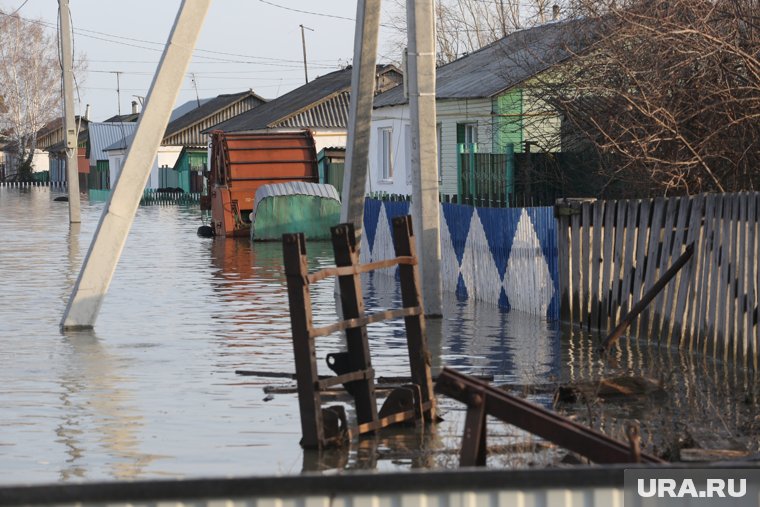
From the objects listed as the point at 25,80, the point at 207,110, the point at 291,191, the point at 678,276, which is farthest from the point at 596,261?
the point at 25,80

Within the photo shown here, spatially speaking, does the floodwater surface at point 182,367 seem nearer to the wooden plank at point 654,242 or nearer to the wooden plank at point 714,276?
the wooden plank at point 654,242

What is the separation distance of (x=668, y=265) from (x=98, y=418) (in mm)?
5434

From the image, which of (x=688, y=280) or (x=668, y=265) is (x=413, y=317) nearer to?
(x=688, y=280)

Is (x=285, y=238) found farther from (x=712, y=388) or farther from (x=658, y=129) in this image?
(x=658, y=129)

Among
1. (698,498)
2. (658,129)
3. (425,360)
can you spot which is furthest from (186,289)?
(698,498)

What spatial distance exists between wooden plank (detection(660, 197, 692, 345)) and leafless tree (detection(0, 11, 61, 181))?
9506cm

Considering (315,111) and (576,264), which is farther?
(315,111)

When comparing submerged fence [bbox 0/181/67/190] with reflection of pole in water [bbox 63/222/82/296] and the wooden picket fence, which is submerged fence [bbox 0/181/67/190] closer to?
reflection of pole in water [bbox 63/222/82/296]

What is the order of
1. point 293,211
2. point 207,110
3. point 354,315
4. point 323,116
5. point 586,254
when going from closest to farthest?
1. point 354,315
2. point 586,254
3. point 293,211
4. point 323,116
5. point 207,110

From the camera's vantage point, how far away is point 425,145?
15203mm

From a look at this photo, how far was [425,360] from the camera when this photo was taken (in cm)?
921

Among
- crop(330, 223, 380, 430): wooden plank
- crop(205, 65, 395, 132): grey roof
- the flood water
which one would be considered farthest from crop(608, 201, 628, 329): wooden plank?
crop(205, 65, 395, 132): grey roof

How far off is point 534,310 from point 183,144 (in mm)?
67995

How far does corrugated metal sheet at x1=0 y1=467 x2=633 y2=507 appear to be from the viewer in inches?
164
